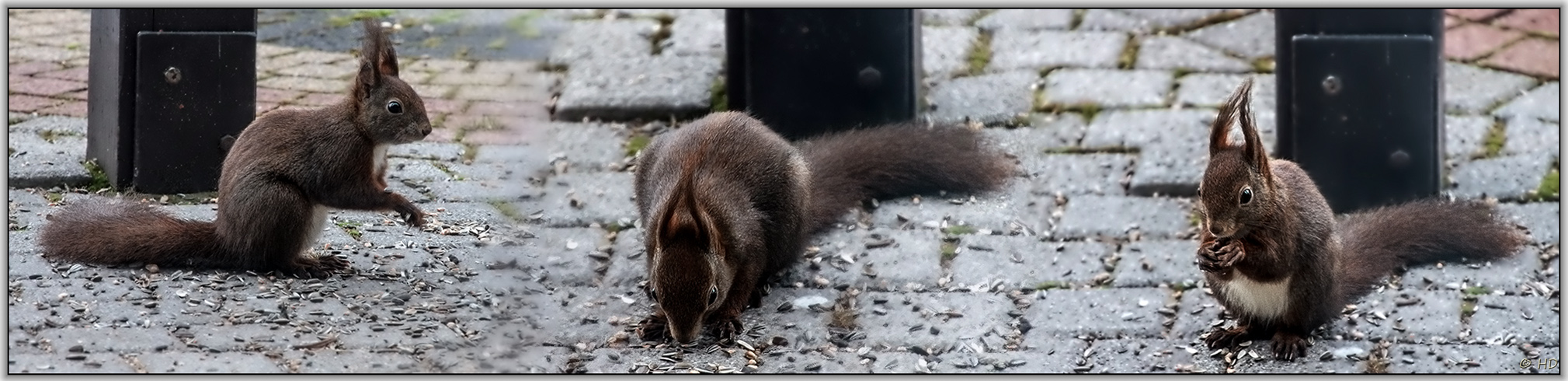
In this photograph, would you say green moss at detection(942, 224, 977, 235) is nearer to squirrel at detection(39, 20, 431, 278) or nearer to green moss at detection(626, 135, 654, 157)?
green moss at detection(626, 135, 654, 157)

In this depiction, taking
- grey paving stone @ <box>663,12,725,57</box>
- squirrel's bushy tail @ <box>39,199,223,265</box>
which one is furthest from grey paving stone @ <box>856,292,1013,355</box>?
grey paving stone @ <box>663,12,725,57</box>

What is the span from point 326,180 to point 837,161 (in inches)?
44.3

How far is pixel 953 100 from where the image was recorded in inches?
140

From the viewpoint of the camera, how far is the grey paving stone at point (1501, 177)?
123 inches

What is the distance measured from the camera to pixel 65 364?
4.52 feet

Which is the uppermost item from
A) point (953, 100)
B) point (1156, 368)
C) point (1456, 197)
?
point (953, 100)

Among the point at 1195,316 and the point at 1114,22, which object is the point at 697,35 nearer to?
the point at 1114,22

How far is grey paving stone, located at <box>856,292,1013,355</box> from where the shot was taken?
2.38 meters

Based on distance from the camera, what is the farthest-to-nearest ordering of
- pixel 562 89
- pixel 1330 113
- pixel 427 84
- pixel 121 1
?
pixel 562 89
pixel 1330 113
pixel 121 1
pixel 427 84

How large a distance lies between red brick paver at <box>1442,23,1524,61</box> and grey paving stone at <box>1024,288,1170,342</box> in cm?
163

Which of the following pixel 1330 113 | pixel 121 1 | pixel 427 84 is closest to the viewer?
pixel 427 84

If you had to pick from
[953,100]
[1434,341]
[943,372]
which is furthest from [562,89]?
[1434,341]

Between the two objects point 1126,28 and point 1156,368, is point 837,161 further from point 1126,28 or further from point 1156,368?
point 1126,28

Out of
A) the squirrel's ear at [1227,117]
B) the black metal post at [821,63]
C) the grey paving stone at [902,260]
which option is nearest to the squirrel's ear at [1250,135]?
the squirrel's ear at [1227,117]
